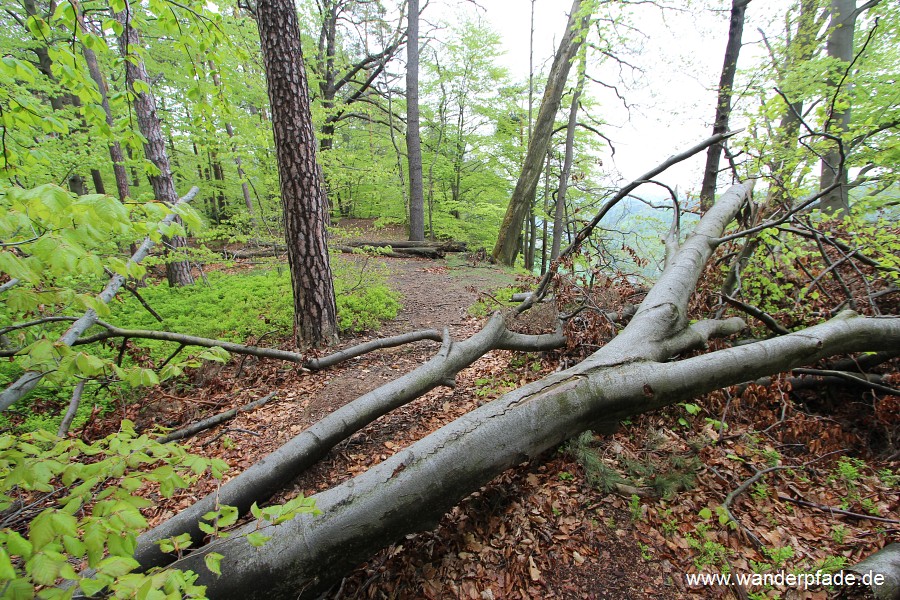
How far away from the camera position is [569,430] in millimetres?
2273

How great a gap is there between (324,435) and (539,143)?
9519 millimetres

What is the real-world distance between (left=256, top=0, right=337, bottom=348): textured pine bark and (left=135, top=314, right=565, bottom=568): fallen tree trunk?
224cm

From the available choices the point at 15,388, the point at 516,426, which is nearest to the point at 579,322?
the point at 516,426

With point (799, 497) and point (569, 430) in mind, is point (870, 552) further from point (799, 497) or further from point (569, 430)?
point (569, 430)

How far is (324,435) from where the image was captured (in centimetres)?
276

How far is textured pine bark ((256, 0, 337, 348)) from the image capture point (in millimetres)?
4332

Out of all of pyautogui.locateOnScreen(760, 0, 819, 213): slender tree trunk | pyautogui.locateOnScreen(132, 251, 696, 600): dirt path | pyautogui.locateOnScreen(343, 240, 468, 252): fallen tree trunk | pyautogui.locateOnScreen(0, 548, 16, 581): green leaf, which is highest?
pyautogui.locateOnScreen(760, 0, 819, 213): slender tree trunk

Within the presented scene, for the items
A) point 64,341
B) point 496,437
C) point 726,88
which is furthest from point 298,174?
point 726,88

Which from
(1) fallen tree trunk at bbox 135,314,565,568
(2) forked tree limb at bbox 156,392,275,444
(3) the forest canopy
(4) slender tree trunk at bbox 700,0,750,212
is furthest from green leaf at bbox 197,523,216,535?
(4) slender tree trunk at bbox 700,0,750,212

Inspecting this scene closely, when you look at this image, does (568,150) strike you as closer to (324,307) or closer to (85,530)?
(324,307)

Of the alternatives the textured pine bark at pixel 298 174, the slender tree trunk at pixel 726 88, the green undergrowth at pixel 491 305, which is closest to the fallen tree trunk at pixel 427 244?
the green undergrowth at pixel 491 305

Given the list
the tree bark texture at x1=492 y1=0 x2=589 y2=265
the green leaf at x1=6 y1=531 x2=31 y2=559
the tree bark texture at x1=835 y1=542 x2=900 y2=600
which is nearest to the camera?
the green leaf at x1=6 y1=531 x2=31 y2=559

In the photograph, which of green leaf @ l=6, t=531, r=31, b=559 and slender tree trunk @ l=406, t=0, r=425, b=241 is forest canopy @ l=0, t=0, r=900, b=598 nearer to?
green leaf @ l=6, t=531, r=31, b=559

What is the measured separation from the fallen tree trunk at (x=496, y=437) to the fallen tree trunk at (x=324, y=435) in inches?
21.1
